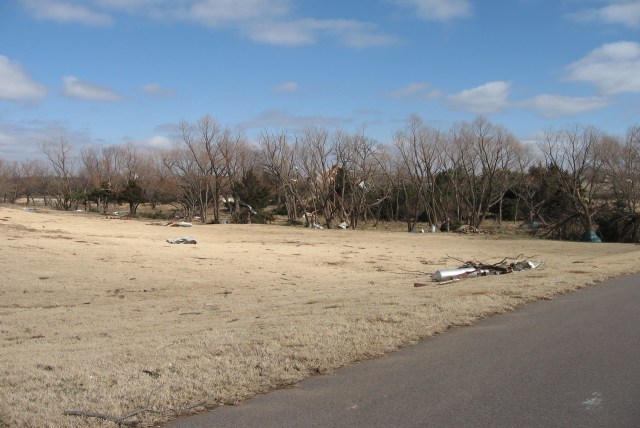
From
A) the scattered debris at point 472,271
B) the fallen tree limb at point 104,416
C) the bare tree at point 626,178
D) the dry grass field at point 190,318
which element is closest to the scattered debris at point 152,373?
the dry grass field at point 190,318

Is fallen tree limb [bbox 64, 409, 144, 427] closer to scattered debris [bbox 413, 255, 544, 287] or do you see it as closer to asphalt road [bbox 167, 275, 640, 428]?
asphalt road [bbox 167, 275, 640, 428]

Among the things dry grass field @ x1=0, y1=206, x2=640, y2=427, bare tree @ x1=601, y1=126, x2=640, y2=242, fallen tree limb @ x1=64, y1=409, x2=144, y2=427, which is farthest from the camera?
bare tree @ x1=601, y1=126, x2=640, y2=242

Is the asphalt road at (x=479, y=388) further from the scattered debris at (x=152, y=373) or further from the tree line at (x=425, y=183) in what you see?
the tree line at (x=425, y=183)

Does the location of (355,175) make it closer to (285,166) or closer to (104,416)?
(285,166)

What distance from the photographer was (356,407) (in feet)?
17.1

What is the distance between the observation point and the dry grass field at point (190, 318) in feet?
18.1

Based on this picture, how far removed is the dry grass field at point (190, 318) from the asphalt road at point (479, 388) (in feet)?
1.33

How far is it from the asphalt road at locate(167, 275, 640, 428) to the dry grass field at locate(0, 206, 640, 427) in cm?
40

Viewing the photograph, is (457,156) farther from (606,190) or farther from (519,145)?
(606,190)

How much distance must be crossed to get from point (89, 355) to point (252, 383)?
246 cm

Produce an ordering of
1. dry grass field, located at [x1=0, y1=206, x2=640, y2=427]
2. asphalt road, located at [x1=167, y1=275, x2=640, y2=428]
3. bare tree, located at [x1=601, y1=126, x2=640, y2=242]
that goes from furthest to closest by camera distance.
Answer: bare tree, located at [x1=601, y1=126, x2=640, y2=242] < dry grass field, located at [x1=0, y1=206, x2=640, y2=427] < asphalt road, located at [x1=167, y1=275, x2=640, y2=428]

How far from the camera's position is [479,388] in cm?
569

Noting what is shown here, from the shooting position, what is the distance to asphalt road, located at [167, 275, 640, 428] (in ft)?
16.1

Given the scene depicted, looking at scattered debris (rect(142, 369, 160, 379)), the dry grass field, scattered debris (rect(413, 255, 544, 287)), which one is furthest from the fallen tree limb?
scattered debris (rect(413, 255, 544, 287))
